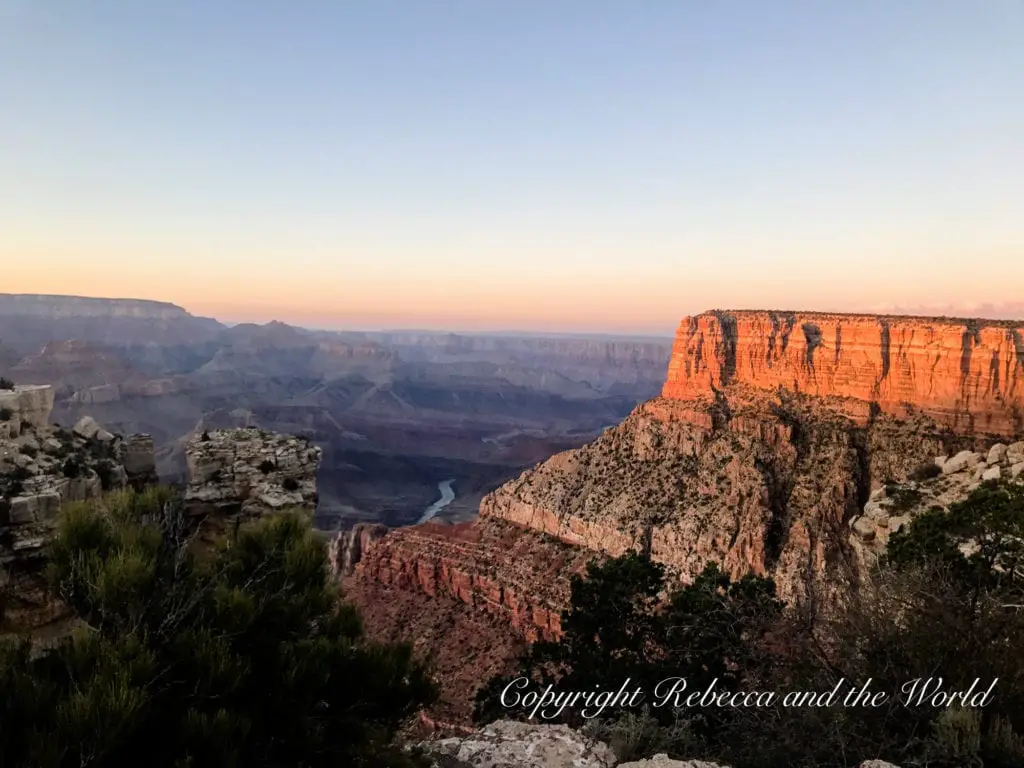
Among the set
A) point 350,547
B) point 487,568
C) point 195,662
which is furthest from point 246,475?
point 350,547

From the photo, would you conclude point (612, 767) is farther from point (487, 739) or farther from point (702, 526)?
point (702, 526)

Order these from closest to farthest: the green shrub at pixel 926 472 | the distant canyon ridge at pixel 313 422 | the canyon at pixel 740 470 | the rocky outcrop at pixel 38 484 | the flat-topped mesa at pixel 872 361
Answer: the rocky outcrop at pixel 38 484 → the green shrub at pixel 926 472 → the canyon at pixel 740 470 → the flat-topped mesa at pixel 872 361 → the distant canyon ridge at pixel 313 422

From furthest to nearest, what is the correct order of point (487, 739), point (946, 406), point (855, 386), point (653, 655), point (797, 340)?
point (797, 340)
point (855, 386)
point (946, 406)
point (653, 655)
point (487, 739)

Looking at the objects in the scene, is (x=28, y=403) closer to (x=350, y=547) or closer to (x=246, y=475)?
(x=246, y=475)

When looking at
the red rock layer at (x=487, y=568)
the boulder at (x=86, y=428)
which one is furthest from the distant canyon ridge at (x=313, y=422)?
the boulder at (x=86, y=428)

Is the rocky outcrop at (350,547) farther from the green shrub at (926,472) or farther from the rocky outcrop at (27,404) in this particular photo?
the rocky outcrop at (27,404)

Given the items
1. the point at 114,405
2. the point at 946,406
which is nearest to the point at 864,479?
the point at 946,406

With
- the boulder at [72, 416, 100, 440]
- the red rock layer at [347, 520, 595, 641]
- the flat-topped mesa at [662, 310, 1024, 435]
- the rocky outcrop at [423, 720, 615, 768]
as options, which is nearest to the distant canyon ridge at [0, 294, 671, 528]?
the red rock layer at [347, 520, 595, 641]
